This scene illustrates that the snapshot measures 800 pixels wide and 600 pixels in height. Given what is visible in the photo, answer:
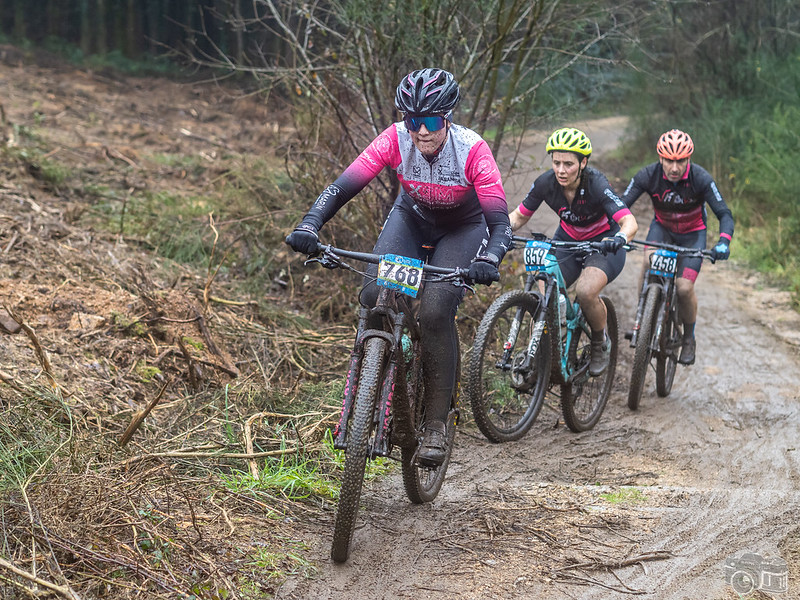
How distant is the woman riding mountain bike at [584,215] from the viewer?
6254 mm

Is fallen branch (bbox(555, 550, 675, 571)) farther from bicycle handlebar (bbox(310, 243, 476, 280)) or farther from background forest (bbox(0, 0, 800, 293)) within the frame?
background forest (bbox(0, 0, 800, 293))

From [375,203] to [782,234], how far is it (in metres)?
8.14

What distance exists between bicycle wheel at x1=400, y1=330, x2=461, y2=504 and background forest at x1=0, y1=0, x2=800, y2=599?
1.72 ft

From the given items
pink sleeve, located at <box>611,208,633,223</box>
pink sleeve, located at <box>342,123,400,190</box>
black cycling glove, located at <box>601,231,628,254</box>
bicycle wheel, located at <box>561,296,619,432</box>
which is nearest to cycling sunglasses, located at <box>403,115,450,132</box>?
pink sleeve, located at <box>342,123,400,190</box>

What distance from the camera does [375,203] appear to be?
841 cm

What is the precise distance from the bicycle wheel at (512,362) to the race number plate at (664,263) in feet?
5.79

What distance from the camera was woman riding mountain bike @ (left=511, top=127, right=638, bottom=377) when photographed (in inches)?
246

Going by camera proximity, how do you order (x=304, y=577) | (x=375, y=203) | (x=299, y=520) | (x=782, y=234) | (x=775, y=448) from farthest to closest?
(x=782, y=234), (x=375, y=203), (x=775, y=448), (x=299, y=520), (x=304, y=577)

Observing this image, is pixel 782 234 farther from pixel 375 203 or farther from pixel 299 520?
pixel 299 520

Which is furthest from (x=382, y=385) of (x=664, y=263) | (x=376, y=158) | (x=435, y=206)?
(x=664, y=263)

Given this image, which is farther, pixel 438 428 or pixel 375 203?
pixel 375 203

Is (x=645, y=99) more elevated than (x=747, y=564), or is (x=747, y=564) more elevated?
(x=645, y=99)

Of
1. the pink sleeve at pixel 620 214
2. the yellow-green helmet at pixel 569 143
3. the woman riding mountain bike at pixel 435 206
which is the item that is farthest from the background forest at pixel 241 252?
the pink sleeve at pixel 620 214

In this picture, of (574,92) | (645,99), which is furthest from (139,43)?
(574,92)
